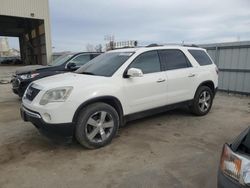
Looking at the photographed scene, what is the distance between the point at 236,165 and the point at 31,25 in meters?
28.8

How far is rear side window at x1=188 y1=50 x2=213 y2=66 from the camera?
587cm

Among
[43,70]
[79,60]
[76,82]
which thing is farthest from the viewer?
[79,60]

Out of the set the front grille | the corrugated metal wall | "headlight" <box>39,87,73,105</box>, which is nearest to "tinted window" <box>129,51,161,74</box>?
"headlight" <box>39,87,73,105</box>

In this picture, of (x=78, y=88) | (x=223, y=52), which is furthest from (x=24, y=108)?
(x=223, y=52)

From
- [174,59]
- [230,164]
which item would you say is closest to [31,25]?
[174,59]

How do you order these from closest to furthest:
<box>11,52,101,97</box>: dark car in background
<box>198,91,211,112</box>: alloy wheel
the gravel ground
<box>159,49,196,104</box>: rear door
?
1. the gravel ground
2. <box>159,49,196,104</box>: rear door
3. <box>198,91,211,112</box>: alloy wheel
4. <box>11,52,101,97</box>: dark car in background

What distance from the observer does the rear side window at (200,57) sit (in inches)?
231

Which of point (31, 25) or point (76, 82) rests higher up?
point (31, 25)

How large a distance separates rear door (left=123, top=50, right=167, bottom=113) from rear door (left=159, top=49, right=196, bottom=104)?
0.18 meters

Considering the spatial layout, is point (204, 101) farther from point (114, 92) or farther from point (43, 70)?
point (43, 70)

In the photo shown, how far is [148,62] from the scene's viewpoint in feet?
16.2

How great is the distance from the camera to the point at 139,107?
470cm

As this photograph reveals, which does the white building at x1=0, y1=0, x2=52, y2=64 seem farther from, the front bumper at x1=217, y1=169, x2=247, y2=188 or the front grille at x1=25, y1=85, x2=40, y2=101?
the front bumper at x1=217, y1=169, x2=247, y2=188

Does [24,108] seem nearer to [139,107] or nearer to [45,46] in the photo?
[139,107]
